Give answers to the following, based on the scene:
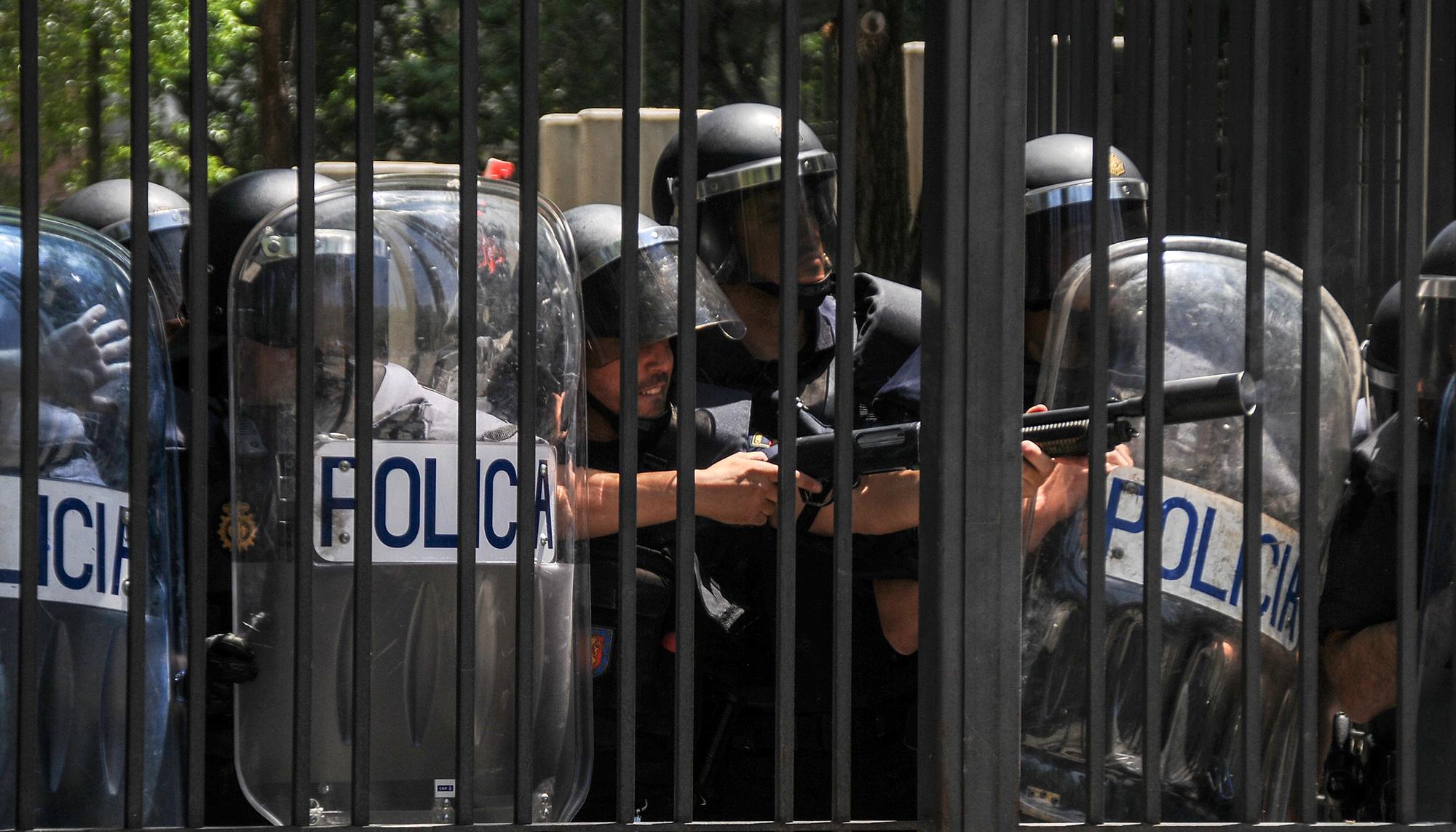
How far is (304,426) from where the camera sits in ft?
5.79

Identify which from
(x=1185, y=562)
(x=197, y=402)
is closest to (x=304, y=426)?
(x=197, y=402)

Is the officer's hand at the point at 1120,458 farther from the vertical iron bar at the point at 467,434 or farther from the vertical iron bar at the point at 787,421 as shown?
the vertical iron bar at the point at 467,434

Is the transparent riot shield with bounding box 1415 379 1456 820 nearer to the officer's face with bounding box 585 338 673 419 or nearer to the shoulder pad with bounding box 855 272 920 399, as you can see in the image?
the shoulder pad with bounding box 855 272 920 399

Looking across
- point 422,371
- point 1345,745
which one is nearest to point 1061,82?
point 1345,745

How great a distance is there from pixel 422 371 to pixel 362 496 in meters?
0.27

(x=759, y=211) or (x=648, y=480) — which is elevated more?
(x=759, y=211)

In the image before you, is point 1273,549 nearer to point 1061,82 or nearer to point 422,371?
point 422,371

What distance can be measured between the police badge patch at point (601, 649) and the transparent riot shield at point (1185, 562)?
2.51 ft

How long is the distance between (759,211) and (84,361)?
1274 millimetres

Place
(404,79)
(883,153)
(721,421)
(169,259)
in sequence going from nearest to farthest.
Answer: (721,421)
(169,259)
(883,153)
(404,79)

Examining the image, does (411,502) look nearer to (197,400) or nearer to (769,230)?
(197,400)

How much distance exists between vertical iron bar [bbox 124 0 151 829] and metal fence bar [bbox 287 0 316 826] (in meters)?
0.16

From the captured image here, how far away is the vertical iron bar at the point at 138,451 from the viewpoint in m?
1.73

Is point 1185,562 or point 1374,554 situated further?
point 1374,554
